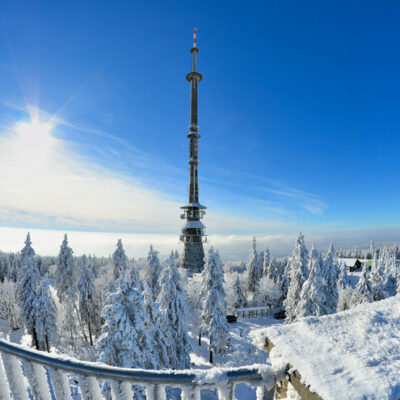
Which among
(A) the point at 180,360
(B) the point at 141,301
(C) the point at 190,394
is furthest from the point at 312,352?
(A) the point at 180,360

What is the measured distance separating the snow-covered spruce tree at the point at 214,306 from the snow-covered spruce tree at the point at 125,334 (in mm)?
12589

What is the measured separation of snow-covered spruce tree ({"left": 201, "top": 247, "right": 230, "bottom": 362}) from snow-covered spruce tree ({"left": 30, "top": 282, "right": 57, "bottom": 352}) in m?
17.1

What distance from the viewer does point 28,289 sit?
24.5 metres

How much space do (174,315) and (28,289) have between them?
55.4 feet

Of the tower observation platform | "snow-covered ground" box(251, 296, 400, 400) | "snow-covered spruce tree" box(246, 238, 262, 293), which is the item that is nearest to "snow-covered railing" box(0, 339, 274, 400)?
"snow-covered ground" box(251, 296, 400, 400)

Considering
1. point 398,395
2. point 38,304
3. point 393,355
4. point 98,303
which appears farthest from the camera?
point 98,303

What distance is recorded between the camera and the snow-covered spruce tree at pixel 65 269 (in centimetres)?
3128

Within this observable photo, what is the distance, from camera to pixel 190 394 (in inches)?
90.5

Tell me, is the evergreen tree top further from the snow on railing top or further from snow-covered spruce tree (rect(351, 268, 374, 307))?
snow-covered spruce tree (rect(351, 268, 374, 307))

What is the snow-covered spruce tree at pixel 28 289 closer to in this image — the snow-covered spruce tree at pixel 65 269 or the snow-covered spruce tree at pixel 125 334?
the snow-covered spruce tree at pixel 65 269

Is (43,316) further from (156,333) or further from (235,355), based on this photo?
(235,355)

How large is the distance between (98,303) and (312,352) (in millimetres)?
34178

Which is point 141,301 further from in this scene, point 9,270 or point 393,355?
point 9,270

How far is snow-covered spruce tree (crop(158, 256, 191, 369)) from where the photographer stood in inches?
804
